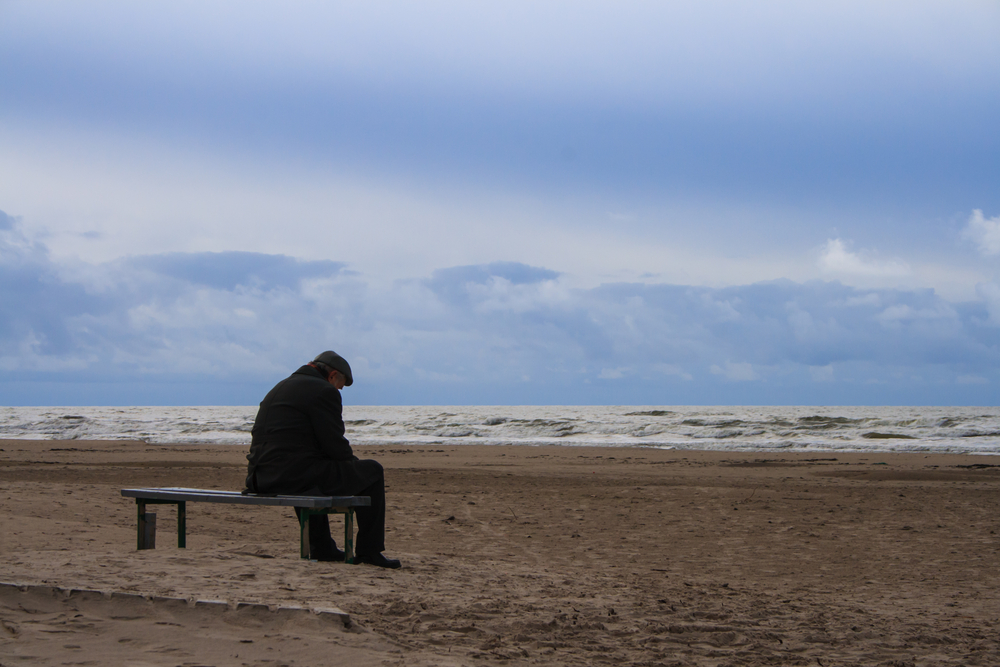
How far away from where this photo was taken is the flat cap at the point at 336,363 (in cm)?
568

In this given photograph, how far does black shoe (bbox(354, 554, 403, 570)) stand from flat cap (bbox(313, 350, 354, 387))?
123cm

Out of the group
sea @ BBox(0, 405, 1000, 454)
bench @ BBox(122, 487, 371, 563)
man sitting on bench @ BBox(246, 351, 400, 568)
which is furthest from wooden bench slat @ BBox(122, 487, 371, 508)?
sea @ BBox(0, 405, 1000, 454)

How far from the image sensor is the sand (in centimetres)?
380

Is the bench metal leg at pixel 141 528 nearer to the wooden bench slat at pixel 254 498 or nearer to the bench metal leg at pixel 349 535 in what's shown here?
the wooden bench slat at pixel 254 498

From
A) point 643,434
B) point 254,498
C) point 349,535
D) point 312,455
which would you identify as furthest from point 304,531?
point 643,434

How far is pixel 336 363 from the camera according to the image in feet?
18.7

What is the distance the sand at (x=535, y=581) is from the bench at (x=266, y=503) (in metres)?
0.27

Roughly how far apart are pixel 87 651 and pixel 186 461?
1576 cm

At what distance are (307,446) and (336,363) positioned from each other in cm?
63

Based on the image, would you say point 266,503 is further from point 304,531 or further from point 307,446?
point 307,446

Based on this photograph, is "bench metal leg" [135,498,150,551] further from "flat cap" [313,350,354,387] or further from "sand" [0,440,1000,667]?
"flat cap" [313,350,354,387]

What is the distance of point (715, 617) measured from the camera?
15.3 feet

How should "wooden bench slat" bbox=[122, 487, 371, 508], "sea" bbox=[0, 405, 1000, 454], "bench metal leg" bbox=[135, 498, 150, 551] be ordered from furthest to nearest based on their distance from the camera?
"sea" bbox=[0, 405, 1000, 454]
"bench metal leg" bbox=[135, 498, 150, 551]
"wooden bench slat" bbox=[122, 487, 371, 508]

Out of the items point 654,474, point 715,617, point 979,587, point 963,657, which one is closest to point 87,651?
point 715,617
